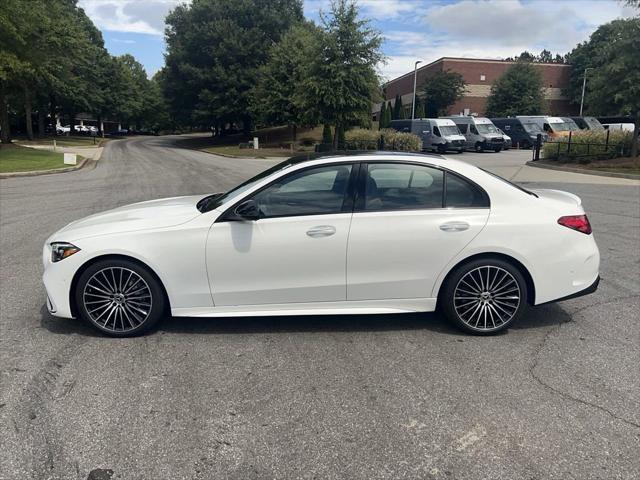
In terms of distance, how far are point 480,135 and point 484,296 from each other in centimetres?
3211

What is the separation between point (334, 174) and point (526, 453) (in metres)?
2.57

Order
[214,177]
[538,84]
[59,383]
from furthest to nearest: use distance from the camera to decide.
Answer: [538,84] → [214,177] → [59,383]

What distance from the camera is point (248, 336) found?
442 centimetres

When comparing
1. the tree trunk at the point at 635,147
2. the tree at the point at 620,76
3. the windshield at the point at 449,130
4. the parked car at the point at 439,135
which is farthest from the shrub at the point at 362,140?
the tree trunk at the point at 635,147

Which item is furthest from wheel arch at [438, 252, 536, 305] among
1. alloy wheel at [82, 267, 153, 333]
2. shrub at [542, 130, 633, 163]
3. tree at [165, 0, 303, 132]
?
tree at [165, 0, 303, 132]

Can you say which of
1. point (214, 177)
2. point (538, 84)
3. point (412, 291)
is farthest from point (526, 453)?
point (538, 84)

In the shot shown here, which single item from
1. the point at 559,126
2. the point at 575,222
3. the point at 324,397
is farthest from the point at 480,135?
the point at 324,397

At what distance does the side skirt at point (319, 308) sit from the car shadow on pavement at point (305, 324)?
263 mm

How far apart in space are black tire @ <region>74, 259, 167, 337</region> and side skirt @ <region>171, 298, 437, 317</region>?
22cm

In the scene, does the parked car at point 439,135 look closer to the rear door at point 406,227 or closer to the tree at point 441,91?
the rear door at point 406,227

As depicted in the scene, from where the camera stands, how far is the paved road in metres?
2.79

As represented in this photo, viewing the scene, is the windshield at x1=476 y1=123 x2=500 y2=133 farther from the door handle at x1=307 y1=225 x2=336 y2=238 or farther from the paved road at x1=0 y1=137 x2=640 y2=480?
the door handle at x1=307 y1=225 x2=336 y2=238

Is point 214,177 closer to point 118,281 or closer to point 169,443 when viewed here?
point 118,281

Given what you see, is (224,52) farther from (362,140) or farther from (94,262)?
(94,262)
